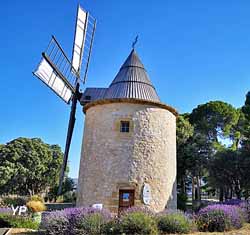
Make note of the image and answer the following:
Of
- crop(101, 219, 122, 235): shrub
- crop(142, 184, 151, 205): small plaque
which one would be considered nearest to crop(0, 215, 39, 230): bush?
crop(101, 219, 122, 235): shrub

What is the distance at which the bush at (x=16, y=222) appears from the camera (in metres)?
10.4

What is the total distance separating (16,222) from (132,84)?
8.03m

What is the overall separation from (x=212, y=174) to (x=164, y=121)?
918 cm

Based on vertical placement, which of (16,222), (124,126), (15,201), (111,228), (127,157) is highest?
(124,126)

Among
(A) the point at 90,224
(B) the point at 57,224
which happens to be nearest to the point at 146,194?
(A) the point at 90,224

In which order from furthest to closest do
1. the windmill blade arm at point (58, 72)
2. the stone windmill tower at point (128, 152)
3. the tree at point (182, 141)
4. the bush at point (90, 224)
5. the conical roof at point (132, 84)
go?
1. the tree at point (182, 141)
2. the windmill blade arm at point (58, 72)
3. the conical roof at point (132, 84)
4. the stone windmill tower at point (128, 152)
5. the bush at point (90, 224)

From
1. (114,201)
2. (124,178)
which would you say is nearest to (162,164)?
(124,178)

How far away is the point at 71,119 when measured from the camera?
55.4ft

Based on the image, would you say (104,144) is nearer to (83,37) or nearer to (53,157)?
(83,37)

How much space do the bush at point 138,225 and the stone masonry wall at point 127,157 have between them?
156 inches

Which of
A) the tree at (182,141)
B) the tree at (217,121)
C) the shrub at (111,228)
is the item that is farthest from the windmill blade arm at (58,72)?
the tree at (217,121)

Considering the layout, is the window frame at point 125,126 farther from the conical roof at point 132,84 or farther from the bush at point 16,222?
the bush at point 16,222

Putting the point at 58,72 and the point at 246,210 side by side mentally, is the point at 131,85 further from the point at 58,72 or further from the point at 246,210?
the point at 246,210

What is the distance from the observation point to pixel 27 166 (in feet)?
104
